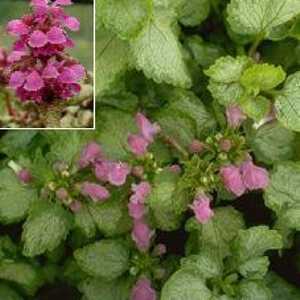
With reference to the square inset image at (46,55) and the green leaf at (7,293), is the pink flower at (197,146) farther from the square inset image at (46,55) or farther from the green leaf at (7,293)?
Result: the green leaf at (7,293)

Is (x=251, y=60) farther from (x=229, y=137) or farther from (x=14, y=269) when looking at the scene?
(x=14, y=269)

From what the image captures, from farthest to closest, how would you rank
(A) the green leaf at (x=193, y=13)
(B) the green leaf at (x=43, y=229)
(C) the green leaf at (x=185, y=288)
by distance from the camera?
(A) the green leaf at (x=193, y=13) → (B) the green leaf at (x=43, y=229) → (C) the green leaf at (x=185, y=288)

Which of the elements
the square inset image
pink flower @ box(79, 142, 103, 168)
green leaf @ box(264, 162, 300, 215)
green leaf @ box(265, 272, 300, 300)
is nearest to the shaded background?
the square inset image

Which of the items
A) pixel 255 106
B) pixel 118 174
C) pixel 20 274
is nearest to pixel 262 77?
pixel 255 106

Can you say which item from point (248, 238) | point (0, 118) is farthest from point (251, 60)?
point (0, 118)

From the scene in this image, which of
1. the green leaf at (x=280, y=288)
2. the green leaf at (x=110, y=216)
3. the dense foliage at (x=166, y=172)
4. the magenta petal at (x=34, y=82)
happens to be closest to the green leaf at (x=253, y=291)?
the dense foliage at (x=166, y=172)

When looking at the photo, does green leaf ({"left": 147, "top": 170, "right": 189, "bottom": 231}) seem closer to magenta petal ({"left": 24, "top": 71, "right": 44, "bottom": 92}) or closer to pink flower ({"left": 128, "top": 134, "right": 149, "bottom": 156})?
pink flower ({"left": 128, "top": 134, "right": 149, "bottom": 156})
